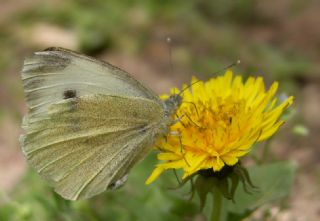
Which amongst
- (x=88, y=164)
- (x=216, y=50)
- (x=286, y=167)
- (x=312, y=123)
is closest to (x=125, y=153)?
(x=88, y=164)

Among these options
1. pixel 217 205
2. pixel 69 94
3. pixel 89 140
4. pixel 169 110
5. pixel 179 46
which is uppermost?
pixel 179 46

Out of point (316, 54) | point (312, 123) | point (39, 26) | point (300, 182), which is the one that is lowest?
point (300, 182)

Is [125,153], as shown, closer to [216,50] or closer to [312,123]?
[312,123]

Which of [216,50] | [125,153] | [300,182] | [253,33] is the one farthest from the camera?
[253,33]

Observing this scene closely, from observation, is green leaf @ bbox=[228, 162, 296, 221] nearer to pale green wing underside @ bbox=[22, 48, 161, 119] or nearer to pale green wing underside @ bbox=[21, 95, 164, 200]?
pale green wing underside @ bbox=[21, 95, 164, 200]

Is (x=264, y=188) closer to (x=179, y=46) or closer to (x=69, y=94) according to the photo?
(x=69, y=94)

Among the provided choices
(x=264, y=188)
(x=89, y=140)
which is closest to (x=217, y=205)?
(x=264, y=188)
